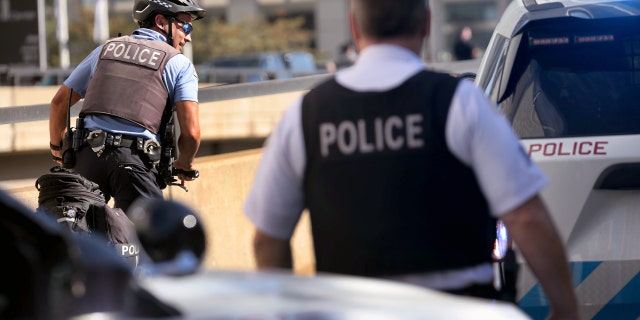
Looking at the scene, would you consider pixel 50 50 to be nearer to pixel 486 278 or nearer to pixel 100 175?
pixel 100 175

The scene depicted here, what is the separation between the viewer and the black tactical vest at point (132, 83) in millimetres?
7770

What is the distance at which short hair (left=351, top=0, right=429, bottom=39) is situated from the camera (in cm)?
387

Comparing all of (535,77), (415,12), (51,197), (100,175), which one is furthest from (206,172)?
(415,12)

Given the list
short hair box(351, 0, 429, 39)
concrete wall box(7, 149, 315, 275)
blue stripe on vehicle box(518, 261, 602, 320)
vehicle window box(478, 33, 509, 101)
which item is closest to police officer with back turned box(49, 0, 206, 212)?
concrete wall box(7, 149, 315, 275)

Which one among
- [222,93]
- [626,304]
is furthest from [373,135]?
[222,93]

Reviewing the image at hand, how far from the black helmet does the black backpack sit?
1.07 metres

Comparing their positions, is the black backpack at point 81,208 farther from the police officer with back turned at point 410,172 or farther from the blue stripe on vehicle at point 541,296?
the police officer with back turned at point 410,172

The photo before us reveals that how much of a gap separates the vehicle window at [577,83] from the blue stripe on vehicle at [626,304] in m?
0.58

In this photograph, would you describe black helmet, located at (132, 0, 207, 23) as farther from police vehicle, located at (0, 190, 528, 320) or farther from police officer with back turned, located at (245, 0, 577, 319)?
police vehicle, located at (0, 190, 528, 320)

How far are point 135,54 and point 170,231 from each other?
480cm

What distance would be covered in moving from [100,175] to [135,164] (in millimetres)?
215

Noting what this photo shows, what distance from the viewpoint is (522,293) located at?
212 inches

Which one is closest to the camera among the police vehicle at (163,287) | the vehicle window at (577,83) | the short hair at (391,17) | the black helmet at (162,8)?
the police vehicle at (163,287)

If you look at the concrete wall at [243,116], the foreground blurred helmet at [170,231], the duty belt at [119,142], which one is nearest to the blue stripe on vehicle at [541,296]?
the foreground blurred helmet at [170,231]
